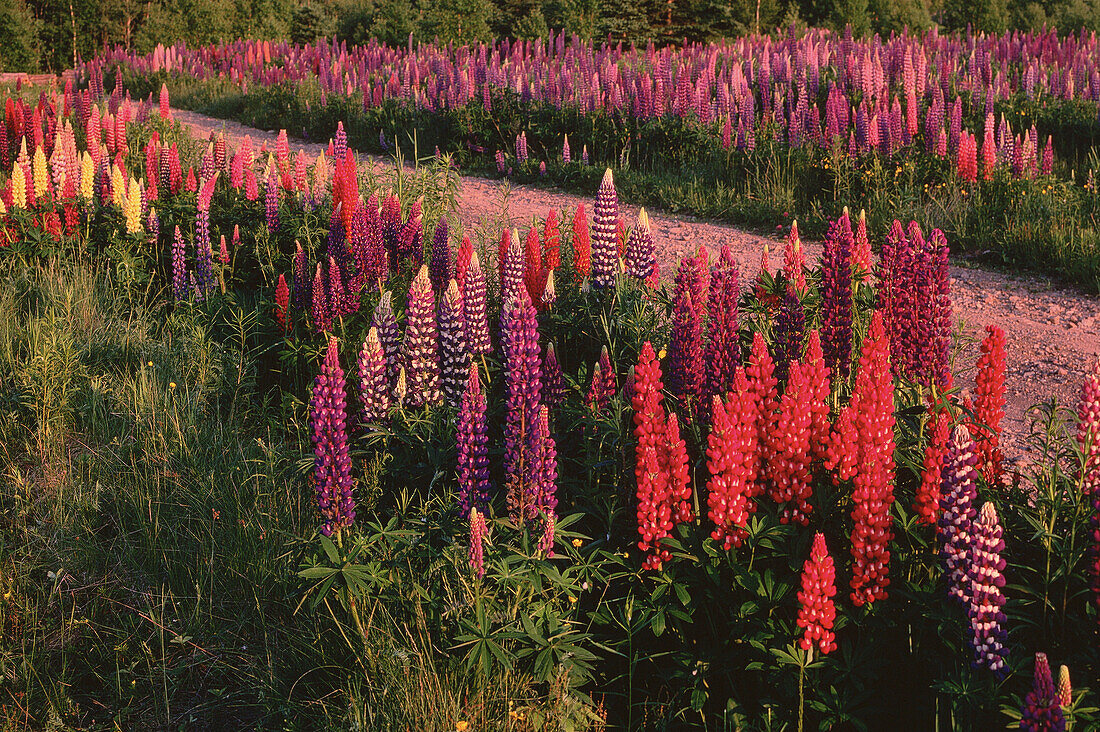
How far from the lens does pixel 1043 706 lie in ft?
8.15

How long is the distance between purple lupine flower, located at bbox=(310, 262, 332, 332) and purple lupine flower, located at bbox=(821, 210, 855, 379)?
3045mm

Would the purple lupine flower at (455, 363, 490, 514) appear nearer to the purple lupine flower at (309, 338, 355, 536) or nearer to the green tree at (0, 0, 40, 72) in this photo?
the purple lupine flower at (309, 338, 355, 536)

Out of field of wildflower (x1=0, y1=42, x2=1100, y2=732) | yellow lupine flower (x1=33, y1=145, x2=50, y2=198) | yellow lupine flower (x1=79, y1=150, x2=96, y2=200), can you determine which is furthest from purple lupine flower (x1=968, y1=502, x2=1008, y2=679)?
yellow lupine flower (x1=33, y1=145, x2=50, y2=198)

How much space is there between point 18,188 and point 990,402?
26.3 ft

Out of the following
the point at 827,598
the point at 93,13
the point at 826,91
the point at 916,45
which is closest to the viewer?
the point at 827,598

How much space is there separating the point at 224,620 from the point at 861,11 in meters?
26.2

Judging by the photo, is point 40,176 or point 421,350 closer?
point 421,350

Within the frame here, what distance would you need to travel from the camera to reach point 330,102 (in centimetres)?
1744

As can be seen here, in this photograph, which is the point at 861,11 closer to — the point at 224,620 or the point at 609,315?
the point at 609,315

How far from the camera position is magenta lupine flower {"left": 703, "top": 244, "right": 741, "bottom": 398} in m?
4.24

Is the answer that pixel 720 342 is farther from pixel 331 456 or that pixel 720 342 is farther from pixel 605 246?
pixel 331 456

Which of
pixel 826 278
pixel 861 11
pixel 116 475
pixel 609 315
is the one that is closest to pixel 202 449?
pixel 116 475

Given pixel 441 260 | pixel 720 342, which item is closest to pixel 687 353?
pixel 720 342

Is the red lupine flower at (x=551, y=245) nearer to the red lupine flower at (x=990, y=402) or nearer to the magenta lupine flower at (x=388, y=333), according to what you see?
the magenta lupine flower at (x=388, y=333)
